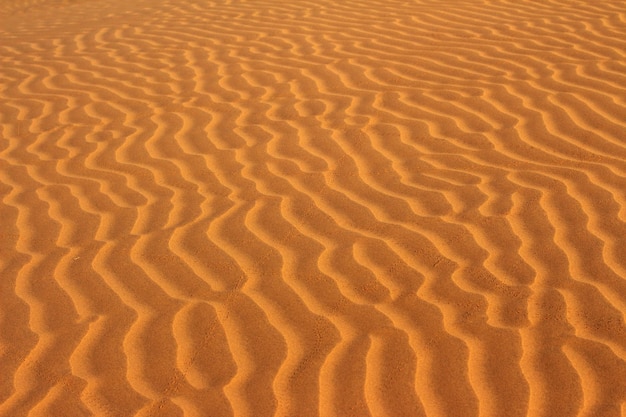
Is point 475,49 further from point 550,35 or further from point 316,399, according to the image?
point 316,399

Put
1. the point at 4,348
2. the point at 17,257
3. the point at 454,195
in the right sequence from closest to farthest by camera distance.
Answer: the point at 4,348 → the point at 17,257 → the point at 454,195

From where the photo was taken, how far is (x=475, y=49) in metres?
6.82

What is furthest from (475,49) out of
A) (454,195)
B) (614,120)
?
(454,195)

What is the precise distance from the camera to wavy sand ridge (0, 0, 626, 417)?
2.79m

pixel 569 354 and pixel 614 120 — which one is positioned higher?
pixel 569 354

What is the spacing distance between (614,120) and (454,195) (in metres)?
1.43

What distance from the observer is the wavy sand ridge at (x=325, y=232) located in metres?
2.79

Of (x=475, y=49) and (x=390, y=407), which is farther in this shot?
(x=475, y=49)

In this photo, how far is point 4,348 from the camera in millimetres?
3092

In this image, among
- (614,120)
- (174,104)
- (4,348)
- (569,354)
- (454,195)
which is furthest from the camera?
(174,104)

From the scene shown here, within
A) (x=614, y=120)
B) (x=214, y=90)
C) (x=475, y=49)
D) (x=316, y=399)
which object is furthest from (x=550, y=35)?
(x=316, y=399)

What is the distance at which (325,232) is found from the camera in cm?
384

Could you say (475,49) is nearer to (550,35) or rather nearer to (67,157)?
(550,35)

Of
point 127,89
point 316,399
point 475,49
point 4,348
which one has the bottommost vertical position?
point 127,89
